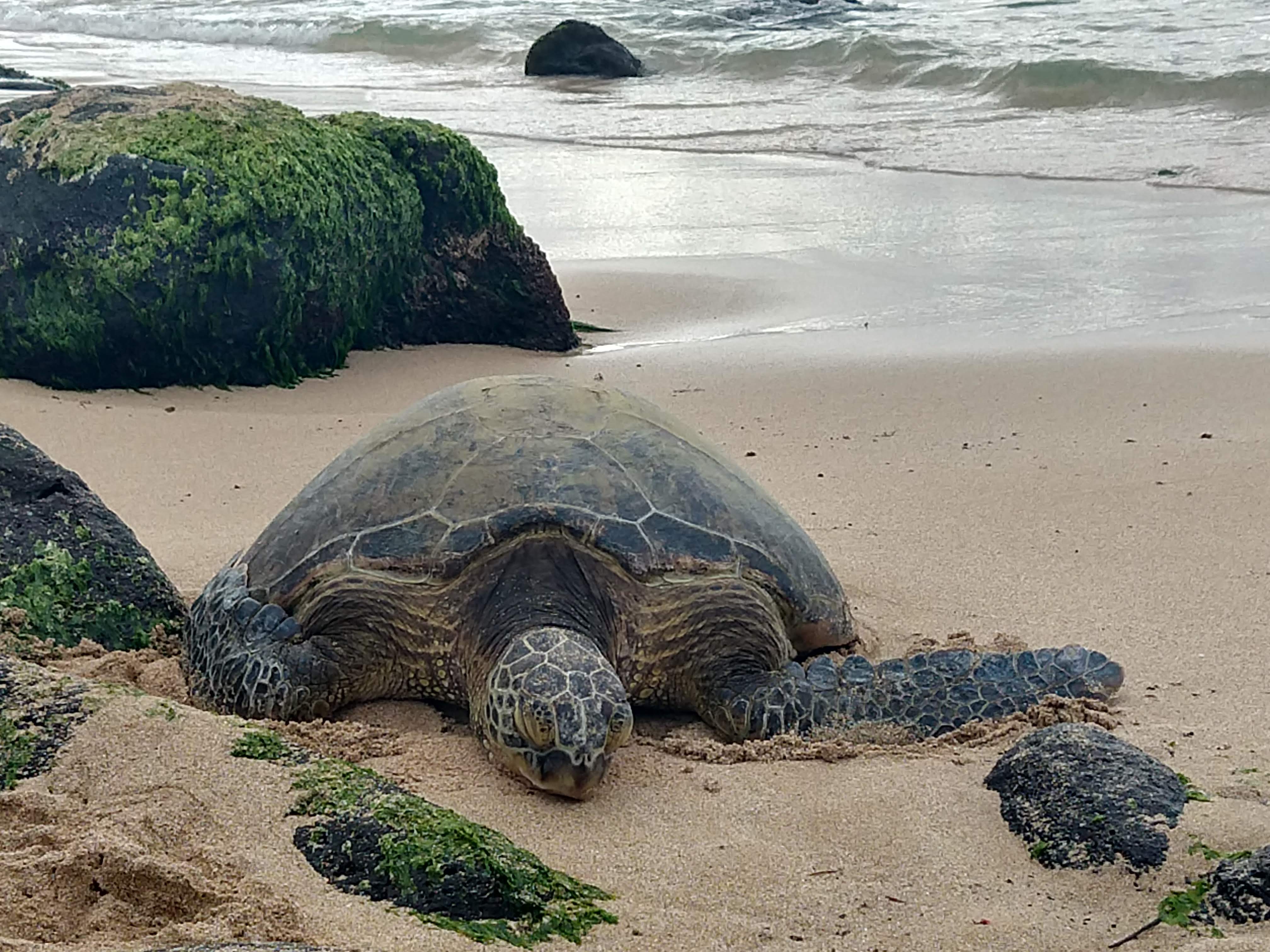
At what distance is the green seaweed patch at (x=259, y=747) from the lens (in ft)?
7.81

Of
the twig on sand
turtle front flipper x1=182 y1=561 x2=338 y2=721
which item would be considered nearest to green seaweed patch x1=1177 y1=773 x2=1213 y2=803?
the twig on sand

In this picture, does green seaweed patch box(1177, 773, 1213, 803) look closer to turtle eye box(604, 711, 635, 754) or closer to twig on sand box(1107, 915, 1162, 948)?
twig on sand box(1107, 915, 1162, 948)

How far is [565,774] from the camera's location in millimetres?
2559

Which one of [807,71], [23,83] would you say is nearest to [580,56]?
[807,71]

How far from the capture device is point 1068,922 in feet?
7.03

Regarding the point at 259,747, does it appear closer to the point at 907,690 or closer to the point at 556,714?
the point at 556,714

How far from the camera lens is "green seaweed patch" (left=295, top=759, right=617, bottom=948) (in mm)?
2010

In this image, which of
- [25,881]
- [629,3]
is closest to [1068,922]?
[25,881]

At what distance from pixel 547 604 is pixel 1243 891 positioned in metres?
1.43

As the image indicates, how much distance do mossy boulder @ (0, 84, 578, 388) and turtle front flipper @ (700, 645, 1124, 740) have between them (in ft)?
11.1

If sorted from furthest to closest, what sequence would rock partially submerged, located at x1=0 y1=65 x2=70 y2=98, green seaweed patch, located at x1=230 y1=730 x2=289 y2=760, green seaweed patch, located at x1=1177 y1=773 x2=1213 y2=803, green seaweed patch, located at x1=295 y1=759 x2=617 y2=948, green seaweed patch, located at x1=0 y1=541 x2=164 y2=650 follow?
rock partially submerged, located at x1=0 y1=65 x2=70 y2=98, green seaweed patch, located at x1=0 y1=541 x2=164 y2=650, green seaweed patch, located at x1=1177 y1=773 x2=1213 y2=803, green seaweed patch, located at x1=230 y1=730 x2=289 y2=760, green seaweed patch, located at x1=295 y1=759 x2=617 y2=948

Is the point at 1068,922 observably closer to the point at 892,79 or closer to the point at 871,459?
the point at 871,459

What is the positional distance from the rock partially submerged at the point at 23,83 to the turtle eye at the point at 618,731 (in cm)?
1120

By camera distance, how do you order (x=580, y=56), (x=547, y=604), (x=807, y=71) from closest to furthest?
(x=547, y=604) → (x=807, y=71) → (x=580, y=56)
